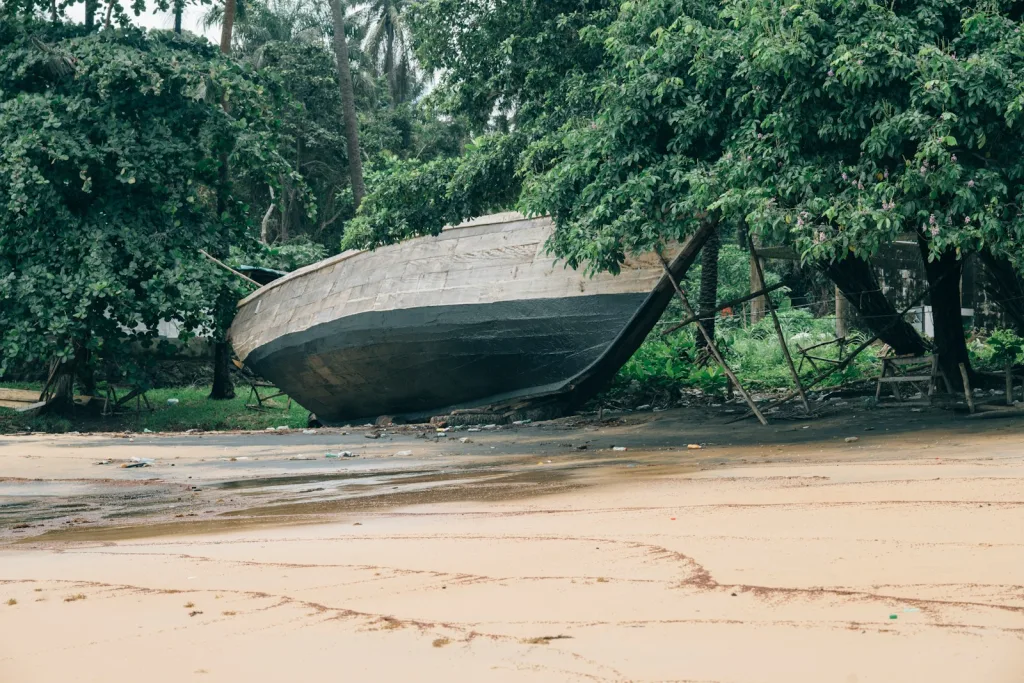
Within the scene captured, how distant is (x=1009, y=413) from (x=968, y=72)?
3.45 meters

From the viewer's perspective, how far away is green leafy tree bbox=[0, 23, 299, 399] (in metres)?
14.8

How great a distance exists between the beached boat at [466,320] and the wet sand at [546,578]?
565cm

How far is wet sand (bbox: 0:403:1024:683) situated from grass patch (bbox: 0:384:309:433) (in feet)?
34.5

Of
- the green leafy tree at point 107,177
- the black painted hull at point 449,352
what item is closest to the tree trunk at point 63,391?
the green leafy tree at point 107,177

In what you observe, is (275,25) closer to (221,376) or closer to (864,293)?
(221,376)

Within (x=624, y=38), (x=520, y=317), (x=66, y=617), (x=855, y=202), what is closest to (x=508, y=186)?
(x=520, y=317)

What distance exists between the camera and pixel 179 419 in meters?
17.5

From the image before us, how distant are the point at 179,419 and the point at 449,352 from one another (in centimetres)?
677

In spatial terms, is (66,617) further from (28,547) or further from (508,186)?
(508,186)

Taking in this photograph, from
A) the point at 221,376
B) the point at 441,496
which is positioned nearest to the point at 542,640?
the point at 441,496

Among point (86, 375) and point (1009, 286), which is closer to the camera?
point (1009, 286)

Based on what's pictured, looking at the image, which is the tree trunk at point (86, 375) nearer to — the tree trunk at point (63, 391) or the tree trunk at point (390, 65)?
the tree trunk at point (63, 391)

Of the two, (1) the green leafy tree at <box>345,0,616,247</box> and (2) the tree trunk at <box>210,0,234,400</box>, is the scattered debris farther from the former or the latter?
(2) the tree trunk at <box>210,0,234,400</box>

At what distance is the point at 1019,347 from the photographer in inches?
543
